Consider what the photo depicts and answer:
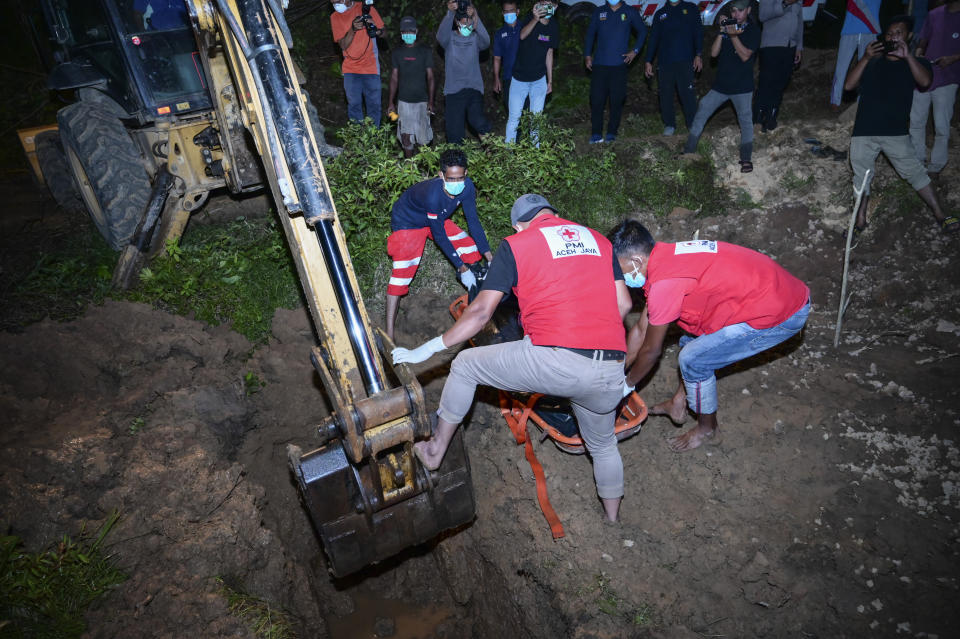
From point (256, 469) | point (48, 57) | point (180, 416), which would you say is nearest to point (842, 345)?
point (256, 469)

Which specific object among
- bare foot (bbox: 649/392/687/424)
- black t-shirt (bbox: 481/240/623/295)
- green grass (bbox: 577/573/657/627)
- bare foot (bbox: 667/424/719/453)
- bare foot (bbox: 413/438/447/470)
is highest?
black t-shirt (bbox: 481/240/623/295)

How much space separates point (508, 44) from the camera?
22.2 ft

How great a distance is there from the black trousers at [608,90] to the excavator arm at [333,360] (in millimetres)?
5062

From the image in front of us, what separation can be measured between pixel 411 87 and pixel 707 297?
188 inches

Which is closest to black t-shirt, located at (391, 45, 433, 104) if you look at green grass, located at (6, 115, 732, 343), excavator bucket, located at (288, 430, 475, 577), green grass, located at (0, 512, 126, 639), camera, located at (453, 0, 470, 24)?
camera, located at (453, 0, 470, 24)

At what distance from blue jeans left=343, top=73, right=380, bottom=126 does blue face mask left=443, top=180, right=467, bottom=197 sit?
2.59m

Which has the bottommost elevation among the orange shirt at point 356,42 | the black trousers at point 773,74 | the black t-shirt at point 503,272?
the black t-shirt at point 503,272

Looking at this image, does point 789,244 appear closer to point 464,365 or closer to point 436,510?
point 464,365

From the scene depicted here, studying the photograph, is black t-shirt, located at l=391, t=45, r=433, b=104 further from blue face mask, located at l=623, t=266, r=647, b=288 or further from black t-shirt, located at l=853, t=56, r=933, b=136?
black t-shirt, located at l=853, t=56, r=933, b=136

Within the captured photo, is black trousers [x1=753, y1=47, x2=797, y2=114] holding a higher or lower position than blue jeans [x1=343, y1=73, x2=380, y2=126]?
lower

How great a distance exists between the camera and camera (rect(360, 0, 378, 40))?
20.7 feet

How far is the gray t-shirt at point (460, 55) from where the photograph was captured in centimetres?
649

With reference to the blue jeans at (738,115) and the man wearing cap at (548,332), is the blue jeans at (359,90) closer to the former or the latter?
the blue jeans at (738,115)

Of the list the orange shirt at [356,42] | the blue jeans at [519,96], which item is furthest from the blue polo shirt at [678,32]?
the orange shirt at [356,42]
